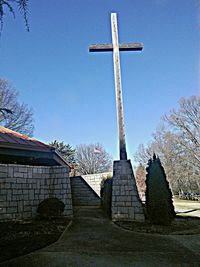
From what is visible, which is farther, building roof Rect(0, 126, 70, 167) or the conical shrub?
building roof Rect(0, 126, 70, 167)

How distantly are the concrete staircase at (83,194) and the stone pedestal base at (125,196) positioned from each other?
5310 millimetres

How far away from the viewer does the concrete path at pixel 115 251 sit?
2572 millimetres

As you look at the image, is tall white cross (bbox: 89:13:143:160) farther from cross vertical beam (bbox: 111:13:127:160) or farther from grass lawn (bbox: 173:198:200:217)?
grass lawn (bbox: 173:198:200:217)

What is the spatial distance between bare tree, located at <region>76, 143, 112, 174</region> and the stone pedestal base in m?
23.9

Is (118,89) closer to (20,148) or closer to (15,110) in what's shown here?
(20,148)

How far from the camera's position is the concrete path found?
8.44 ft

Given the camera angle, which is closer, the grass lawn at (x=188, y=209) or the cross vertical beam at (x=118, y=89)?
the cross vertical beam at (x=118, y=89)

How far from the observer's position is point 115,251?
306cm

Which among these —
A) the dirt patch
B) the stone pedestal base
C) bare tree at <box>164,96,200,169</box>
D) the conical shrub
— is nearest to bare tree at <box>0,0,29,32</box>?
the dirt patch

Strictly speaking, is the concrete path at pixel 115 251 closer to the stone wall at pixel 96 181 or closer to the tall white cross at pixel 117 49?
the tall white cross at pixel 117 49

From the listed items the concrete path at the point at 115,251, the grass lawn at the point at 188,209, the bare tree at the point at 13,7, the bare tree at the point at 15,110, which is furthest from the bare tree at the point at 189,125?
the bare tree at the point at 13,7

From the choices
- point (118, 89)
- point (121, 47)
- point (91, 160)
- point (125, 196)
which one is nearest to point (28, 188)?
point (125, 196)

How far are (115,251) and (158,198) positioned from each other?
2.69m

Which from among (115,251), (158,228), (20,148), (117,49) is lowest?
(158,228)
